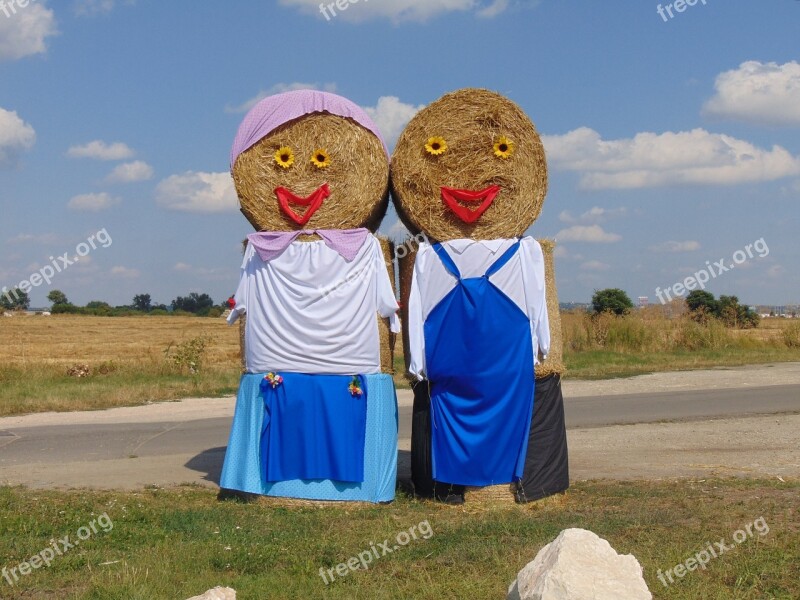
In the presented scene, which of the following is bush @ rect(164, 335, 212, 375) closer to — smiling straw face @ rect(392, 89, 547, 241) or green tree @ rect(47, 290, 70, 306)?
smiling straw face @ rect(392, 89, 547, 241)

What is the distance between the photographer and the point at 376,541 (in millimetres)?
6762

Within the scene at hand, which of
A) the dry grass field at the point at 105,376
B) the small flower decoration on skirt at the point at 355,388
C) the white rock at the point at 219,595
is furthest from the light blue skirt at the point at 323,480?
the dry grass field at the point at 105,376

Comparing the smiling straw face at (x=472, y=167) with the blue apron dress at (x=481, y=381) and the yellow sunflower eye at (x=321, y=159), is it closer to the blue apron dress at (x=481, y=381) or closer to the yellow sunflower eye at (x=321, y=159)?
the blue apron dress at (x=481, y=381)

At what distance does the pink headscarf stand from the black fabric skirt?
2485 millimetres

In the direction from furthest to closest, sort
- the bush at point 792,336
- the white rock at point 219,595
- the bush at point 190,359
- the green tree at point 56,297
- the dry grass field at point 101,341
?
the green tree at point 56,297 < the bush at point 792,336 < the dry grass field at point 101,341 < the bush at point 190,359 < the white rock at point 219,595

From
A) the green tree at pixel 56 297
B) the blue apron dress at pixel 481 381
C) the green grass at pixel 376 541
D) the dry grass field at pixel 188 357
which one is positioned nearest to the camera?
the green grass at pixel 376 541

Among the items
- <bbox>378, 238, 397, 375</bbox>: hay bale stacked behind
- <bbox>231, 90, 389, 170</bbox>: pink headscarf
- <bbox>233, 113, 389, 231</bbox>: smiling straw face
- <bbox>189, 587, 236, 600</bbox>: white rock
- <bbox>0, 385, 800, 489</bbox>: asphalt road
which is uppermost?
<bbox>231, 90, 389, 170</bbox>: pink headscarf

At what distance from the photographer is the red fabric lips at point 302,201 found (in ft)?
27.1

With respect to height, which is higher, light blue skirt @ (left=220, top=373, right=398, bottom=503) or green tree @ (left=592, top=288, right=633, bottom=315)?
green tree @ (left=592, top=288, right=633, bottom=315)

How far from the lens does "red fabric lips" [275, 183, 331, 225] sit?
326 inches

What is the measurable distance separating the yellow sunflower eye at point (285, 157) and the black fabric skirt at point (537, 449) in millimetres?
2244

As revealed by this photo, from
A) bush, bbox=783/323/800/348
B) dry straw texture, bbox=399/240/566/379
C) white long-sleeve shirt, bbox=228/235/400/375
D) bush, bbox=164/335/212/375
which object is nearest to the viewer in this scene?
white long-sleeve shirt, bbox=228/235/400/375

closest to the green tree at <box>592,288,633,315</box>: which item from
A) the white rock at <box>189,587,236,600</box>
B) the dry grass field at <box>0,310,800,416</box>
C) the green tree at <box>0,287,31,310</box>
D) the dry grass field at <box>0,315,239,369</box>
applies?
the dry grass field at <box>0,310,800,416</box>

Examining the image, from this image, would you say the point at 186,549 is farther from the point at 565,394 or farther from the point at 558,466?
the point at 565,394
